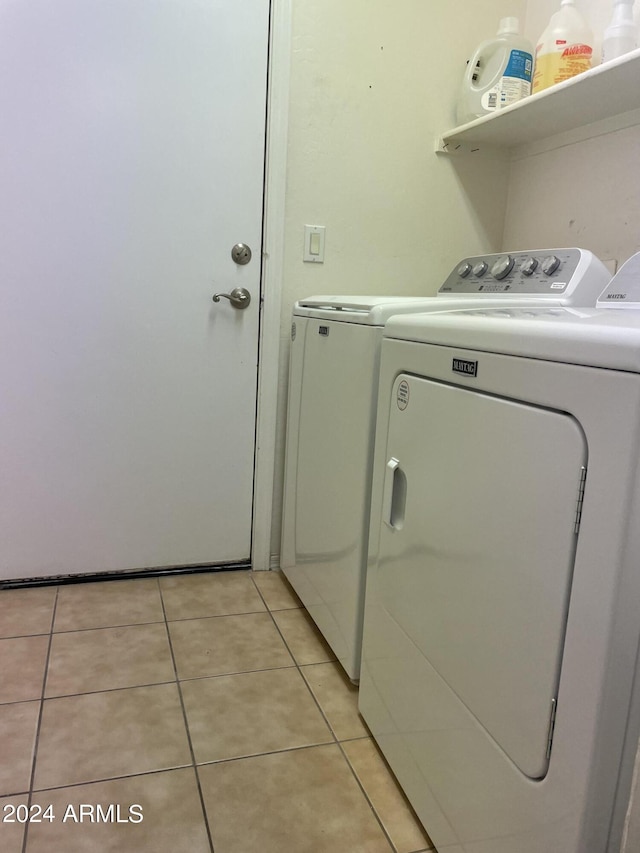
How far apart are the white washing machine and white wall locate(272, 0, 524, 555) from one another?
873 millimetres

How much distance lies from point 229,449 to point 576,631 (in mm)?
1431

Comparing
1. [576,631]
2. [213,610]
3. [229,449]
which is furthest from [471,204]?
[576,631]

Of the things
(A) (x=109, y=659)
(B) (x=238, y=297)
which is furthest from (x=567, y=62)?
(A) (x=109, y=659)

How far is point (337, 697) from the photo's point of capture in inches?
56.7

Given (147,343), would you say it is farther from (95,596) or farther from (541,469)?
(541,469)

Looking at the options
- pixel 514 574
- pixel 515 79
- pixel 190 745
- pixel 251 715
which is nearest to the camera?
pixel 514 574

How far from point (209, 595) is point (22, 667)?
0.56m

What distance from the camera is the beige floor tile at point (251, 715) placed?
1.27m

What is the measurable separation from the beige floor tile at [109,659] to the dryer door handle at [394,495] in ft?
2.39

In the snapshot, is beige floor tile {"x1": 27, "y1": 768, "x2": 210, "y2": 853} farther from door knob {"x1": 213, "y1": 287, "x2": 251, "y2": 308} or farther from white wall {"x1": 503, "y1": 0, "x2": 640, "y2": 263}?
white wall {"x1": 503, "y1": 0, "x2": 640, "y2": 263}

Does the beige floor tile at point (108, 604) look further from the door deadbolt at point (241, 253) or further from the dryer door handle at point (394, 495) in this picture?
the door deadbolt at point (241, 253)

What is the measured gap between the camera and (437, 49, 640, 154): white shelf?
1376 millimetres

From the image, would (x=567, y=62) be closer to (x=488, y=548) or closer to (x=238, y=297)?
(x=238, y=297)

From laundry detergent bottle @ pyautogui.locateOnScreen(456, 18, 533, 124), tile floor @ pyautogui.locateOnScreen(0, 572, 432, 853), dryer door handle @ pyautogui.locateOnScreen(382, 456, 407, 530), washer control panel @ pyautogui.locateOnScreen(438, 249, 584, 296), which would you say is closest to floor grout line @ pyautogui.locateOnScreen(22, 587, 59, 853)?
tile floor @ pyautogui.locateOnScreen(0, 572, 432, 853)
